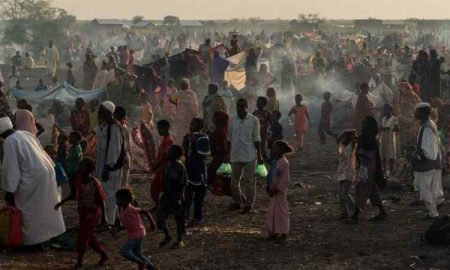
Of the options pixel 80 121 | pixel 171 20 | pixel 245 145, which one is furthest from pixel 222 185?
pixel 171 20

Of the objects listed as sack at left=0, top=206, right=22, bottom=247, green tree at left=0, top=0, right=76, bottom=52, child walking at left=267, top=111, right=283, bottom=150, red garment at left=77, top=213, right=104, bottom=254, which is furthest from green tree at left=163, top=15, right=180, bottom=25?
red garment at left=77, top=213, right=104, bottom=254

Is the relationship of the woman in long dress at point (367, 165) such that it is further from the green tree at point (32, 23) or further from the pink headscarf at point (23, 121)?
the green tree at point (32, 23)

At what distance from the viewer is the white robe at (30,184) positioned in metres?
8.30

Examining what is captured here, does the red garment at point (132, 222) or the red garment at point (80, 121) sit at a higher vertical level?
the red garment at point (80, 121)

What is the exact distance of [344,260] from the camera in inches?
335

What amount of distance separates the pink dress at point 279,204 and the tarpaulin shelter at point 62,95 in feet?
32.8

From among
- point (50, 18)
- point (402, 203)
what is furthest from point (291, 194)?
point (50, 18)

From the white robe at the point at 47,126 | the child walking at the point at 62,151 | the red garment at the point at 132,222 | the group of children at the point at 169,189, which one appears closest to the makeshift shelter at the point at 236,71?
the white robe at the point at 47,126

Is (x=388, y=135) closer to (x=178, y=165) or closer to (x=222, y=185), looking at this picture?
(x=222, y=185)

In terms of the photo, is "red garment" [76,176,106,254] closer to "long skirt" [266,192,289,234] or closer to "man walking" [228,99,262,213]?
"long skirt" [266,192,289,234]

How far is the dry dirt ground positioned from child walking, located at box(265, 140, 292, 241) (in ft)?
0.59

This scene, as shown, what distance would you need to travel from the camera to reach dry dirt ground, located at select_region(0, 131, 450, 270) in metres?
8.32

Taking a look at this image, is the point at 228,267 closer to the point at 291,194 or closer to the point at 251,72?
the point at 291,194

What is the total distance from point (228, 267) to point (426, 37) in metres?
42.6
